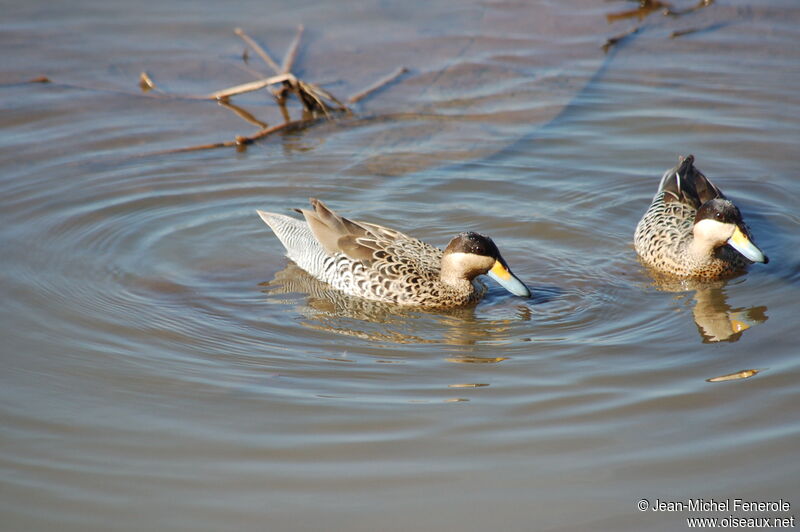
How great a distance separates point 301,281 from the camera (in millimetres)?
8352

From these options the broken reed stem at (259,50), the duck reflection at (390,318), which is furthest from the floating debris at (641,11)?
the duck reflection at (390,318)

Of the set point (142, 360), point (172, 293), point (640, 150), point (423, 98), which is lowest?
point (142, 360)

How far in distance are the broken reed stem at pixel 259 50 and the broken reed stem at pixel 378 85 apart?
100 cm

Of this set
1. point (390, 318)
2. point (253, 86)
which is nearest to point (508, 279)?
point (390, 318)

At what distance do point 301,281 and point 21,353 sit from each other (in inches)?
98.4

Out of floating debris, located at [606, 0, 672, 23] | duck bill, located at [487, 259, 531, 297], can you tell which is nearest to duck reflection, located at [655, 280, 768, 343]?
duck bill, located at [487, 259, 531, 297]

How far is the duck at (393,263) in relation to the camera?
7520mm

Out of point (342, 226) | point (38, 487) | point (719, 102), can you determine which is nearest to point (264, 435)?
point (38, 487)

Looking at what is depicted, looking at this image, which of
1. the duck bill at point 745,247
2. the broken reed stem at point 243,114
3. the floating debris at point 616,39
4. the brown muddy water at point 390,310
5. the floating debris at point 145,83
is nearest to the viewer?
the brown muddy water at point 390,310

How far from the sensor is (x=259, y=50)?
470 inches

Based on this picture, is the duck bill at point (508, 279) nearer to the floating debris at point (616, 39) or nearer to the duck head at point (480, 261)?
the duck head at point (480, 261)

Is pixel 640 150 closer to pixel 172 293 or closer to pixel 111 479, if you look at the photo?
pixel 172 293

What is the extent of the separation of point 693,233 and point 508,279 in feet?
6.11

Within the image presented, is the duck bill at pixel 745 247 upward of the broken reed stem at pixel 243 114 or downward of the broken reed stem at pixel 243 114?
downward
